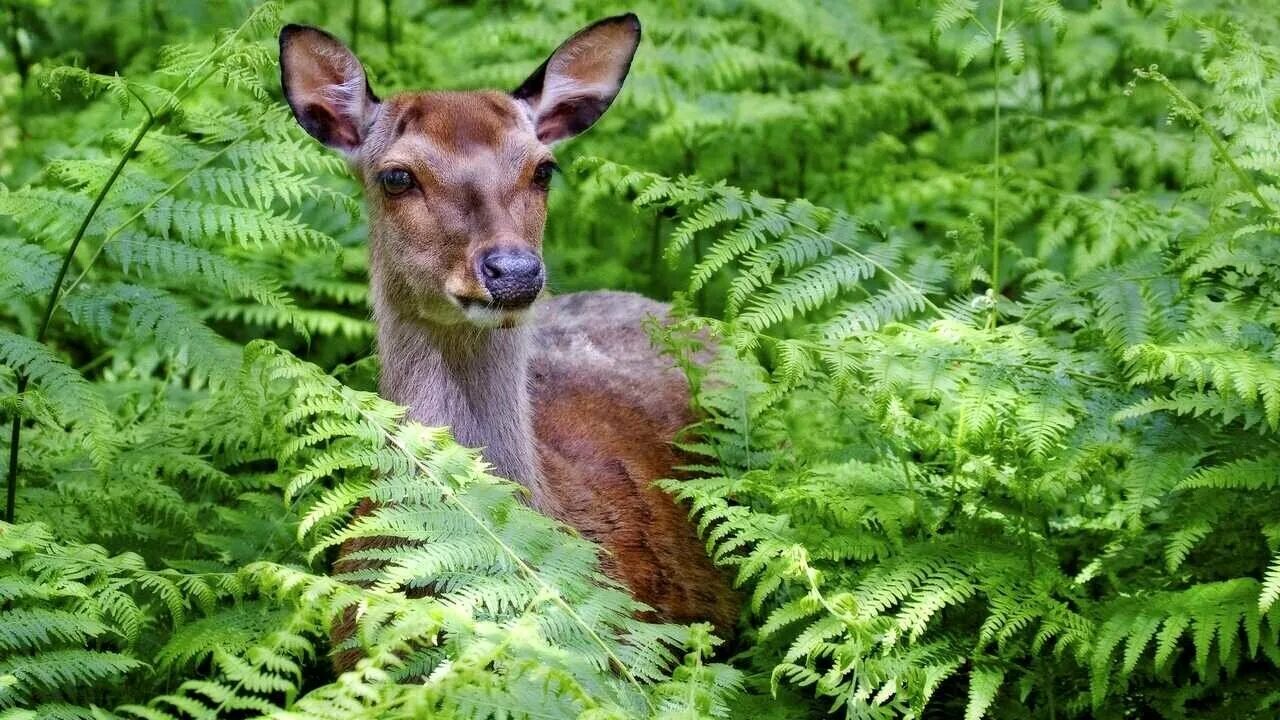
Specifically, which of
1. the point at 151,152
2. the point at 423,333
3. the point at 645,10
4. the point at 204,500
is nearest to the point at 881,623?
the point at 423,333

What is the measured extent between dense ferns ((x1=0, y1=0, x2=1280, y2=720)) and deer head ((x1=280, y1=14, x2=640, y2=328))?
0.19m

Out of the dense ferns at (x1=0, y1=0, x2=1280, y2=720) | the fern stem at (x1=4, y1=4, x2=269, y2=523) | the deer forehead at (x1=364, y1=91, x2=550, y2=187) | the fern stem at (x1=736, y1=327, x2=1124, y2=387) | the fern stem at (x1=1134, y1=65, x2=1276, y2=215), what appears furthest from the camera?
the deer forehead at (x1=364, y1=91, x2=550, y2=187)

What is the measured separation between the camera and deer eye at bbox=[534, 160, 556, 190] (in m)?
5.64

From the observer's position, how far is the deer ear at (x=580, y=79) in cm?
607

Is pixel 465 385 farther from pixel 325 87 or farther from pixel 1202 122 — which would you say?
pixel 1202 122

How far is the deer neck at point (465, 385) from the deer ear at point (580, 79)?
1.12m

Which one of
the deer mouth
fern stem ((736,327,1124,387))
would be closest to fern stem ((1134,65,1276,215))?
fern stem ((736,327,1124,387))

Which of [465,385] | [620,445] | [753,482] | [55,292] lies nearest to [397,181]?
[465,385]

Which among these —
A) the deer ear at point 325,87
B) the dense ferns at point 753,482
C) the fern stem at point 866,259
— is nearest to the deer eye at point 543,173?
the dense ferns at point 753,482

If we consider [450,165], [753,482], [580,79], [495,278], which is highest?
[580,79]

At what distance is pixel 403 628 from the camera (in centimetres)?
346

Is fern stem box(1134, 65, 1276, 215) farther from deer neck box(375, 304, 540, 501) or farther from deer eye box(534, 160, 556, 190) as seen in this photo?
deer neck box(375, 304, 540, 501)

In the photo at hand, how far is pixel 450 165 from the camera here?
17.9ft

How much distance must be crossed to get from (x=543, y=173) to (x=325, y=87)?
0.92 meters
